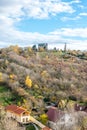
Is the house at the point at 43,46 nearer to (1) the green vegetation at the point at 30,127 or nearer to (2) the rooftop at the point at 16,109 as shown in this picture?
(2) the rooftop at the point at 16,109

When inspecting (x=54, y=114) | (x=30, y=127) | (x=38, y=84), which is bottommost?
(x=30, y=127)

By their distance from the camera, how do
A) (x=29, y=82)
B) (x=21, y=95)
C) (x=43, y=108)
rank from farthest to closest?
(x=29, y=82)
(x=21, y=95)
(x=43, y=108)

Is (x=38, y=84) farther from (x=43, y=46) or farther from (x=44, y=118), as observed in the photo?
(x=43, y=46)

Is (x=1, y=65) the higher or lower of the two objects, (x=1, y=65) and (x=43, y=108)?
the higher

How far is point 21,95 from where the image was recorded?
4362 centimetres

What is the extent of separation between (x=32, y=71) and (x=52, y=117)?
65.7 ft

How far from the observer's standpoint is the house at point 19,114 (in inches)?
1428

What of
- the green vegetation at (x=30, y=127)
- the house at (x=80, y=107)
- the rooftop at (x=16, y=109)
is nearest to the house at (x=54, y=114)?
the green vegetation at (x=30, y=127)

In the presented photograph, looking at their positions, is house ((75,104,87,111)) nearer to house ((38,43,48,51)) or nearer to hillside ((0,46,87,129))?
hillside ((0,46,87,129))

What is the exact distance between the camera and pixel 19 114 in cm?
3631

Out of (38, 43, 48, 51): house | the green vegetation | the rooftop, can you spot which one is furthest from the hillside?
(38, 43, 48, 51): house

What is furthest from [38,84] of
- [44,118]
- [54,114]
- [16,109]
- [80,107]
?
[44,118]

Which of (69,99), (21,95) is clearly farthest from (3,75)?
(69,99)

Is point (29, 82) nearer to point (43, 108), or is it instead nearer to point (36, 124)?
point (43, 108)
